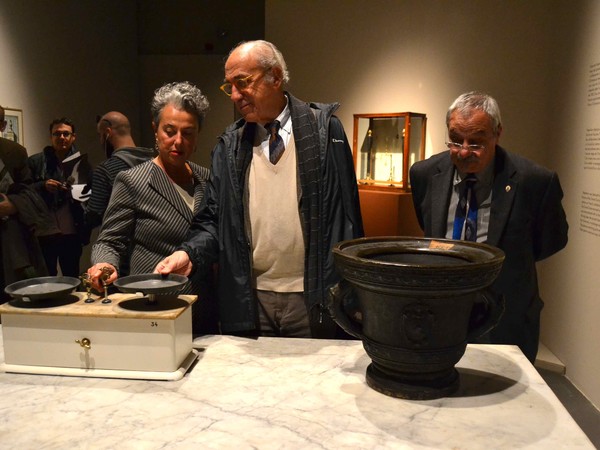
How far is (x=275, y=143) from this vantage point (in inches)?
79.4

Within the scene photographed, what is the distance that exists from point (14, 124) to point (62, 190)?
3.12 feet

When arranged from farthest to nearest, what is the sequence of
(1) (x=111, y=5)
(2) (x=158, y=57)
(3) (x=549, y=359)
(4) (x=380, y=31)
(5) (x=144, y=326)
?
(2) (x=158, y=57), (1) (x=111, y=5), (4) (x=380, y=31), (3) (x=549, y=359), (5) (x=144, y=326)

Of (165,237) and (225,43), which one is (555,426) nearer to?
(165,237)

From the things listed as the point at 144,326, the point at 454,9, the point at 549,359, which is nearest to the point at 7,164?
the point at 144,326

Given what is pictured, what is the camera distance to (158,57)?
6.30 meters

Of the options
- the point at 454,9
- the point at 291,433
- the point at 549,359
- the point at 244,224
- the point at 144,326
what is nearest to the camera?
the point at 291,433

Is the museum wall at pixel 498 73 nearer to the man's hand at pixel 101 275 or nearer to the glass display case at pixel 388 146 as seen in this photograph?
the glass display case at pixel 388 146

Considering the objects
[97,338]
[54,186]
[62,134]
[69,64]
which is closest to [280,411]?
[97,338]

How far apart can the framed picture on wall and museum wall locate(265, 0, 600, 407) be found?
2172 mm

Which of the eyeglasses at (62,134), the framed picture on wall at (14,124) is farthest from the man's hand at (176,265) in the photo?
the framed picture on wall at (14,124)

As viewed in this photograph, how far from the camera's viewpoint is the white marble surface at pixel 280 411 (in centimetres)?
121

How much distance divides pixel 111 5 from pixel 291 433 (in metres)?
5.72

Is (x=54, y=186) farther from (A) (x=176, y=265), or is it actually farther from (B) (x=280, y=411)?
(B) (x=280, y=411)

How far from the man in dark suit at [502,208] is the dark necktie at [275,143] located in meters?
0.64
